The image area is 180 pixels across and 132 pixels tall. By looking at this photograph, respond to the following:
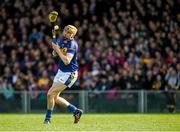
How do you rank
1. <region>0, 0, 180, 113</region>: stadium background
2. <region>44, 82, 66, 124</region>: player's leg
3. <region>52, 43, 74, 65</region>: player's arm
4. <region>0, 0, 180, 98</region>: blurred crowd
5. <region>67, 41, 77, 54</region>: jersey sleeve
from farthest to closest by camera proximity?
<region>0, 0, 180, 98</region>: blurred crowd, <region>0, 0, 180, 113</region>: stadium background, <region>44, 82, 66, 124</region>: player's leg, <region>67, 41, 77, 54</region>: jersey sleeve, <region>52, 43, 74, 65</region>: player's arm

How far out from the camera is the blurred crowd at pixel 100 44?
27.6 m

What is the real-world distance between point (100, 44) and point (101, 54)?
724 millimetres

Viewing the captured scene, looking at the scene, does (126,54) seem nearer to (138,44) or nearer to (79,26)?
(138,44)

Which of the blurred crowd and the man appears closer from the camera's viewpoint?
the man

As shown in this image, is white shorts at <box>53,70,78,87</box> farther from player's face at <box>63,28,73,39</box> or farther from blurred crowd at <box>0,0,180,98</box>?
blurred crowd at <box>0,0,180,98</box>

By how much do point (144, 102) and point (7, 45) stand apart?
7397 mm

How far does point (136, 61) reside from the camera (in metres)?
28.2

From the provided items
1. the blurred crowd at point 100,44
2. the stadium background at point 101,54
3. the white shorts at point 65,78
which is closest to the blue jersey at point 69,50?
the white shorts at point 65,78

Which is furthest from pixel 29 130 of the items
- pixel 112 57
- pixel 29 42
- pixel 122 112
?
pixel 29 42

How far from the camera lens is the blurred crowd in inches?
1087

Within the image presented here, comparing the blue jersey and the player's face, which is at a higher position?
the player's face

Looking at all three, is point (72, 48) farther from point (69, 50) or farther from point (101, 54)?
point (101, 54)

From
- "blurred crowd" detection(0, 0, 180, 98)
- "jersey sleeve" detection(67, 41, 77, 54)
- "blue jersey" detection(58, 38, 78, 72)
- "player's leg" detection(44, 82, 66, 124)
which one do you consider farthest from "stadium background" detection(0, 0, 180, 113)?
"jersey sleeve" detection(67, 41, 77, 54)

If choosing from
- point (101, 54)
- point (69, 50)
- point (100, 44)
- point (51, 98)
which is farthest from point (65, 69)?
point (100, 44)
